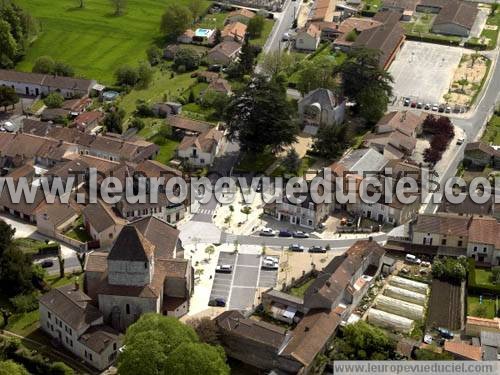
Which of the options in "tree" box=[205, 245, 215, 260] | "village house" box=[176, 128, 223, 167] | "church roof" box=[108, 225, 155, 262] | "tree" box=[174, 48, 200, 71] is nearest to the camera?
"church roof" box=[108, 225, 155, 262]

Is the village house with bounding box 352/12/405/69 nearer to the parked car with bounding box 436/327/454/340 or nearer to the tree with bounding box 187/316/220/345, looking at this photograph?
the parked car with bounding box 436/327/454/340

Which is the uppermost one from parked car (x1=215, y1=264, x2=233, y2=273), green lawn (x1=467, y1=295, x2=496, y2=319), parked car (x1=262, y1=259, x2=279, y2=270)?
green lawn (x1=467, y1=295, x2=496, y2=319)

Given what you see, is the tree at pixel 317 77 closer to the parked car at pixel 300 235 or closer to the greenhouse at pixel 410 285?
the parked car at pixel 300 235

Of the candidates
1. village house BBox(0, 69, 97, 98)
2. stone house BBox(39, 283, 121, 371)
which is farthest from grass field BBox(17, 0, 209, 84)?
stone house BBox(39, 283, 121, 371)

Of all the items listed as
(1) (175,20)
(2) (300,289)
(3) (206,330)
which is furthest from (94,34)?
(3) (206,330)

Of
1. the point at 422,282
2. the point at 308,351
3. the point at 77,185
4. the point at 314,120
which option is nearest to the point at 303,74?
the point at 314,120

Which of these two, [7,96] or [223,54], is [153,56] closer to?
[223,54]
